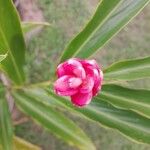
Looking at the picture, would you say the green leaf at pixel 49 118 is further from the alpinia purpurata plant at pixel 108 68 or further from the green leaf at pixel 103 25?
the green leaf at pixel 103 25

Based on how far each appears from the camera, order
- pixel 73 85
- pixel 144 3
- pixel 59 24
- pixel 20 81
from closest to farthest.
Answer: pixel 73 85 < pixel 144 3 < pixel 20 81 < pixel 59 24

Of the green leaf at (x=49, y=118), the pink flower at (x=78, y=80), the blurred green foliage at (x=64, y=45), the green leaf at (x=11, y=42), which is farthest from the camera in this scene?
the blurred green foliage at (x=64, y=45)

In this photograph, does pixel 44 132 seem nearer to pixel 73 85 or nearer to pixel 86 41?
pixel 86 41

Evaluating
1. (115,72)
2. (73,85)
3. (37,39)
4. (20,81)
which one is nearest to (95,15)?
(115,72)

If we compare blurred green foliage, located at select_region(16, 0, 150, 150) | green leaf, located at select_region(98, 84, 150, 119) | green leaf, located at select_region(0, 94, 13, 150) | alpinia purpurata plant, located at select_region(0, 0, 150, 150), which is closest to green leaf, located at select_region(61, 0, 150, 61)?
alpinia purpurata plant, located at select_region(0, 0, 150, 150)

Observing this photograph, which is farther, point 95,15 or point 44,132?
point 44,132

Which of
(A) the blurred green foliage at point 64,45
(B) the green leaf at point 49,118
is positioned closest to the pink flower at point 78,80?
(B) the green leaf at point 49,118

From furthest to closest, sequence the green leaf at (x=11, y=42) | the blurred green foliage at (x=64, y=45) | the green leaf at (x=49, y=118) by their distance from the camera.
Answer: the blurred green foliage at (x=64, y=45)
the green leaf at (x=49, y=118)
the green leaf at (x=11, y=42)
